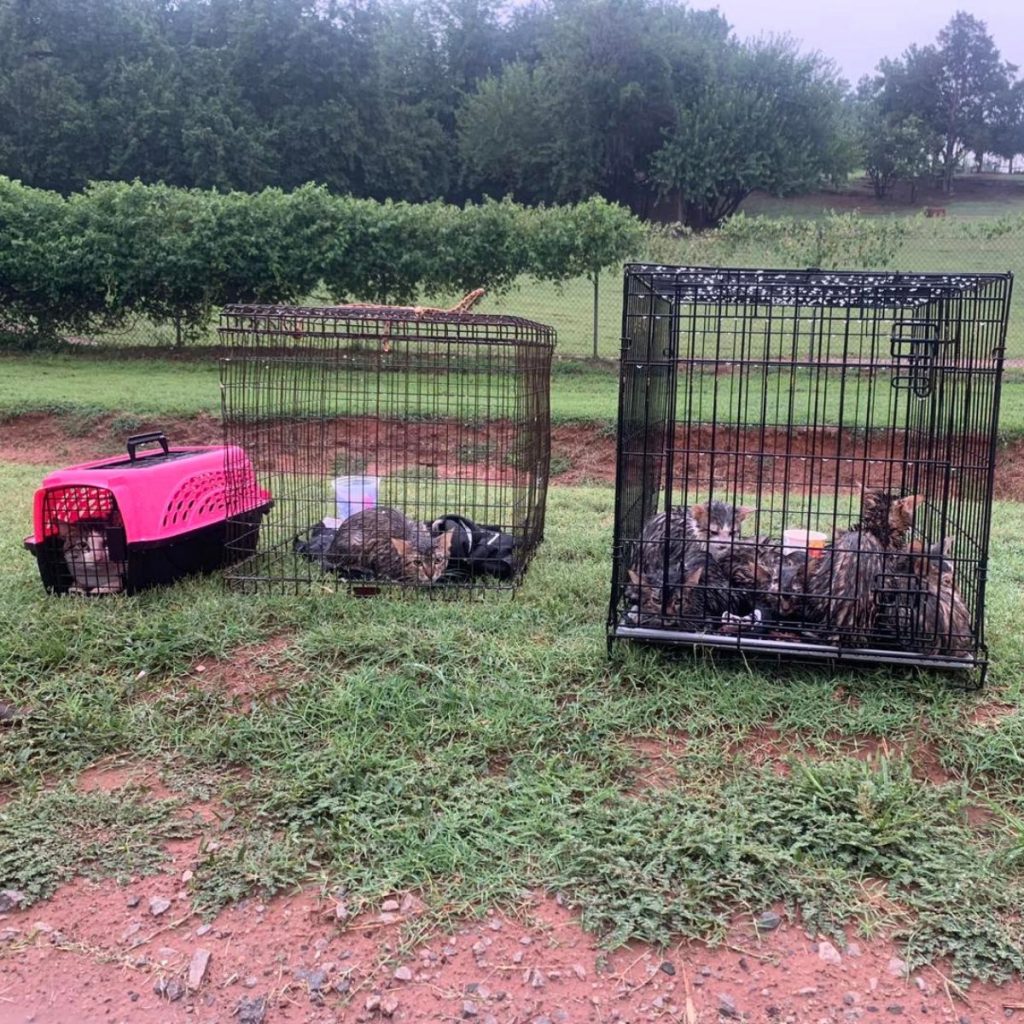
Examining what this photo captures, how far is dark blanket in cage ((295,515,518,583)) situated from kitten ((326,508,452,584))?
14mm

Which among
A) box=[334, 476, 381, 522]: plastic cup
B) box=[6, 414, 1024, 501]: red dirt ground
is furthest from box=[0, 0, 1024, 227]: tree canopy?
box=[334, 476, 381, 522]: plastic cup

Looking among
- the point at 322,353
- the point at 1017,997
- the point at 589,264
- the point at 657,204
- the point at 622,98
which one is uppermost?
the point at 622,98

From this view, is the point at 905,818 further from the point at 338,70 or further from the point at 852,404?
the point at 338,70

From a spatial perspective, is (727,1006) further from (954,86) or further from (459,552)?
(954,86)

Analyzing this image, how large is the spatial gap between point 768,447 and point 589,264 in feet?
15.2

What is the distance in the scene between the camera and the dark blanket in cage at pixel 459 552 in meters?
4.43

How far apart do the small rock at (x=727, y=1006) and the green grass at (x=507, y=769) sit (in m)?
0.16

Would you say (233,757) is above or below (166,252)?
below

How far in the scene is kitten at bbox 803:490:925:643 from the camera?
3385 mm

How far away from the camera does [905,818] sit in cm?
261

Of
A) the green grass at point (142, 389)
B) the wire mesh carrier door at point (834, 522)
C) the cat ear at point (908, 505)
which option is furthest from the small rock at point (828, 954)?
the green grass at point (142, 389)

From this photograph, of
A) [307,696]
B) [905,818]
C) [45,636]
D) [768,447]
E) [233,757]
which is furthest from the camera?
[768,447]

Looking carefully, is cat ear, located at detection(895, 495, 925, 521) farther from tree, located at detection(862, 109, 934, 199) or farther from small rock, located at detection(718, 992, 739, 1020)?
tree, located at detection(862, 109, 934, 199)

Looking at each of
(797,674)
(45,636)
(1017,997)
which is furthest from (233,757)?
(1017,997)
